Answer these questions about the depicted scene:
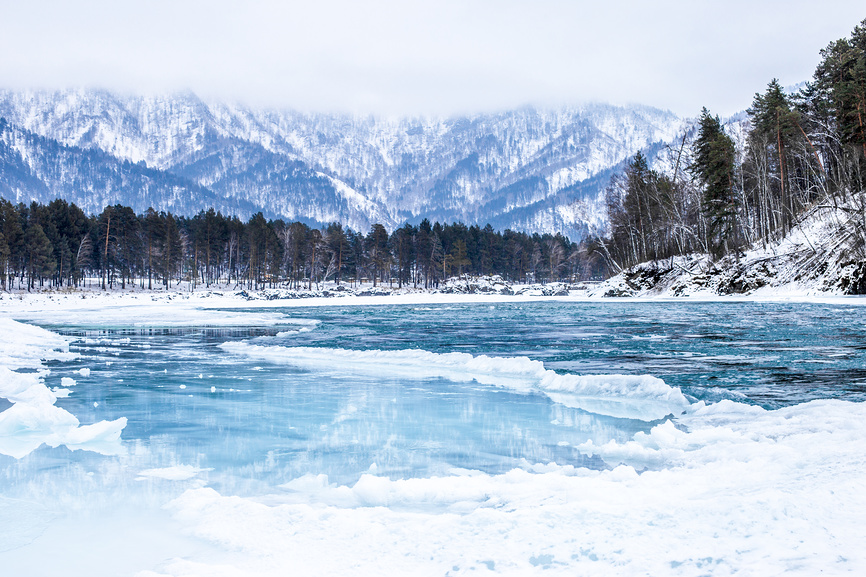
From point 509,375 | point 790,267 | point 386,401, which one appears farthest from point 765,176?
point 386,401

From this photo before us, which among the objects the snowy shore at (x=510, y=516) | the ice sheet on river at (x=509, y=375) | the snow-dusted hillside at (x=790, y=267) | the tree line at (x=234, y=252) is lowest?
the ice sheet on river at (x=509, y=375)

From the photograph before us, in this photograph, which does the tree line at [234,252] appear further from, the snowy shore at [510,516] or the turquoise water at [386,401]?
the snowy shore at [510,516]

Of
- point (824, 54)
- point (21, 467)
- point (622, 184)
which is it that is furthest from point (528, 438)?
point (622, 184)

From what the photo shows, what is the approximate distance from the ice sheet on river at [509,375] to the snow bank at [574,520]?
2.79 metres

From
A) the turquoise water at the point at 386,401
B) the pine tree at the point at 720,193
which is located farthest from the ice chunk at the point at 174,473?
the pine tree at the point at 720,193

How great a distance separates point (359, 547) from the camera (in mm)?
3430

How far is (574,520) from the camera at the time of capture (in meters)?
3.64

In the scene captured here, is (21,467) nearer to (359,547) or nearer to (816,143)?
(359,547)

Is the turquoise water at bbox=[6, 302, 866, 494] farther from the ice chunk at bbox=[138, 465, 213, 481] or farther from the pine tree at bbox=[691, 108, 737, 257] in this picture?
the pine tree at bbox=[691, 108, 737, 257]

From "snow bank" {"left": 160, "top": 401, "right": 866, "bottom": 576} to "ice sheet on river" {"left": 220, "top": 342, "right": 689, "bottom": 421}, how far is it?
2795 mm

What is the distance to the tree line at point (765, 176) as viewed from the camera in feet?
142

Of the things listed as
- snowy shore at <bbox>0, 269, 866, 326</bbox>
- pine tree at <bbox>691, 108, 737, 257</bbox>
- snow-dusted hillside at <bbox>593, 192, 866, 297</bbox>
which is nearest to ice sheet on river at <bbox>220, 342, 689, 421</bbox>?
snowy shore at <bbox>0, 269, 866, 326</bbox>

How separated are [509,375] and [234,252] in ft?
372

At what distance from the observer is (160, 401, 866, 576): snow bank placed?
3086 millimetres
